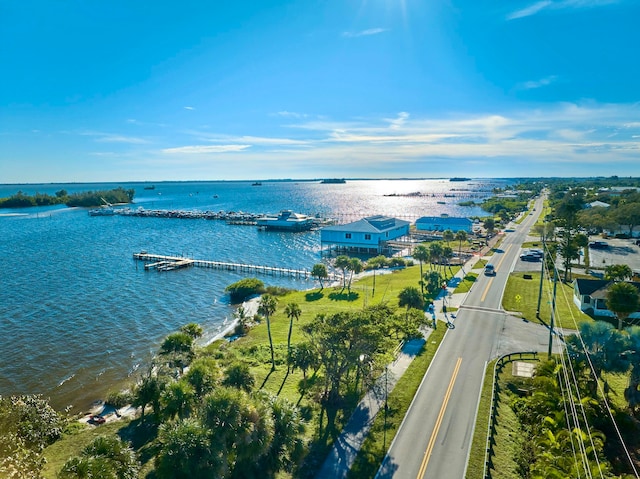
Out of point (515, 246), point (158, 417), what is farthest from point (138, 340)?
point (515, 246)

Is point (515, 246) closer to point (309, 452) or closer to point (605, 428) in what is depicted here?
point (605, 428)

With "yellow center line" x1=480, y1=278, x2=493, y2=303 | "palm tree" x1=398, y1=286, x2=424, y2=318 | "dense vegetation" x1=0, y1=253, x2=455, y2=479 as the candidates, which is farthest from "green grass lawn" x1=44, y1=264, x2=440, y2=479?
"yellow center line" x1=480, y1=278, x2=493, y2=303

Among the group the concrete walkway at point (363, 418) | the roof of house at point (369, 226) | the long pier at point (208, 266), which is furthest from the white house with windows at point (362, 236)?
the concrete walkway at point (363, 418)

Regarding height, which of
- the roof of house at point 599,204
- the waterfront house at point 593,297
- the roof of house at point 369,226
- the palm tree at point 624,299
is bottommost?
the waterfront house at point 593,297

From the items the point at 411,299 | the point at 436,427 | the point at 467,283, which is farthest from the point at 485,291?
the point at 436,427

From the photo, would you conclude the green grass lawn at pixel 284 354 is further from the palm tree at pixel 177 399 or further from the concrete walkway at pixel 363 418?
the palm tree at pixel 177 399

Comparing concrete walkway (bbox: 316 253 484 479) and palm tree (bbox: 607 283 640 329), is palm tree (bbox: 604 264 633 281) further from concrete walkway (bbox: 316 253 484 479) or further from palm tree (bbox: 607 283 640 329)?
concrete walkway (bbox: 316 253 484 479)

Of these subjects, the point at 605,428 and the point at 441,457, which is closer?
the point at 441,457
